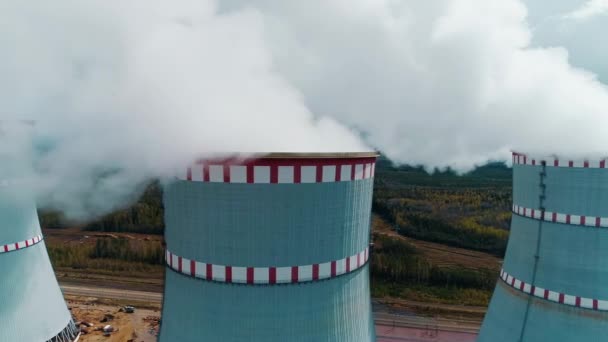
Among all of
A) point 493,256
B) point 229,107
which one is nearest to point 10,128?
point 229,107

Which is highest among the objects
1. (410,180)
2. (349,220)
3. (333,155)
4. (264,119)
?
(264,119)

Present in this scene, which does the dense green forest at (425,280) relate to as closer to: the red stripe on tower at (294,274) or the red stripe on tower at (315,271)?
the red stripe on tower at (315,271)

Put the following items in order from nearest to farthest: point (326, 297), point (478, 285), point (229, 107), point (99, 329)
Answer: point (326, 297), point (229, 107), point (99, 329), point (478, 285)

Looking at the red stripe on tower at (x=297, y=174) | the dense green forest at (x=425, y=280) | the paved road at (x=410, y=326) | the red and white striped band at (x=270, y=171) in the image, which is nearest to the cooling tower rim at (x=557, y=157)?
the red and white striped band at (x=270, y=171)

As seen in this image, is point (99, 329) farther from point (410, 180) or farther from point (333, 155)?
point (410, 180)

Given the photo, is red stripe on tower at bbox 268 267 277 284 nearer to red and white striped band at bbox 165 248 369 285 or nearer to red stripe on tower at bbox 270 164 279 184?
red and white striped band at bbox 165 248 369 285

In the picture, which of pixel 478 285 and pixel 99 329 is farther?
pixel 478 285

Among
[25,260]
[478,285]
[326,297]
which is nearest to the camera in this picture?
[326,297]

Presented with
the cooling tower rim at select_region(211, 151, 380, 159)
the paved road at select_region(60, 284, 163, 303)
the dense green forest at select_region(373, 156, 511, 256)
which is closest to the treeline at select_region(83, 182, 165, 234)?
the paved road at select_region(60, 284, 163, 303)
